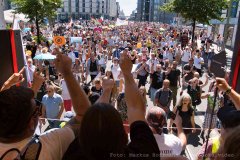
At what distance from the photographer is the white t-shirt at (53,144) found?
176 centimetres

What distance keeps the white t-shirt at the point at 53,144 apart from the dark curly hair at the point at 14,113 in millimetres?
56

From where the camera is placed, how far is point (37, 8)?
19.4 meters

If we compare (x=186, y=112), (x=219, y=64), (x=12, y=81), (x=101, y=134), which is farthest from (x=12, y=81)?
(x=186, y=112)

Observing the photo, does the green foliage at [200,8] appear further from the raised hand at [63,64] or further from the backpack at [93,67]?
the raised hand at [63,64]

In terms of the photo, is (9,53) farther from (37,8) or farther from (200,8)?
(200,8)

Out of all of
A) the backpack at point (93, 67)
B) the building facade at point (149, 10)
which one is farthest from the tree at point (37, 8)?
the building facade at point (149, 10)

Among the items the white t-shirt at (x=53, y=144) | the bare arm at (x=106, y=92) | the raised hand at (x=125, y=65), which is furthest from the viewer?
the bare arm at (x=106, y=92)

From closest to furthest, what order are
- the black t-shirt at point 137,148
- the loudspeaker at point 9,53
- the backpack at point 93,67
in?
1. the black t-shirt at point 137,148
2. the loudspeaker at point 9,53
3. the backpack at point 93,67

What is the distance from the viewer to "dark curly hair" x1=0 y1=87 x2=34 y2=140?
1.72 metres

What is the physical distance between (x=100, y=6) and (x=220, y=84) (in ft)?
441

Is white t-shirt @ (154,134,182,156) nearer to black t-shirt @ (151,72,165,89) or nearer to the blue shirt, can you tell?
the blue shirt

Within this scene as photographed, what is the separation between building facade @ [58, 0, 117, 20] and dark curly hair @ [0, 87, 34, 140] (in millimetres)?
128307

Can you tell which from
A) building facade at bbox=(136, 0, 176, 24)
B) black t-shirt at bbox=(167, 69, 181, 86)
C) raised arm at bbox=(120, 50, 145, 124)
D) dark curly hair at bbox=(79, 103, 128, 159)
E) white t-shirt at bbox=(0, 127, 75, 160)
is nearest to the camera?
dark curly hair at bbox=(79, 103, 128, 159)

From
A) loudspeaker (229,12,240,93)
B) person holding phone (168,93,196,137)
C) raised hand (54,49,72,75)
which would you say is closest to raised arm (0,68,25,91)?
raised hand (54,49,72,75)
